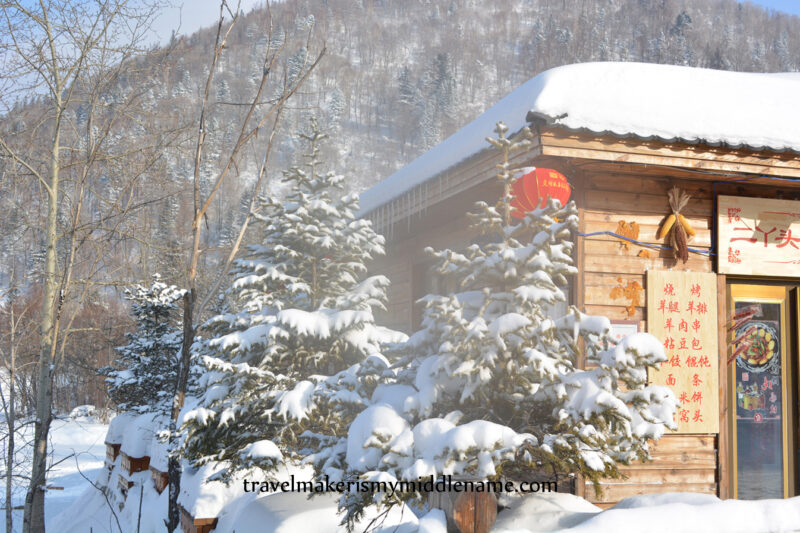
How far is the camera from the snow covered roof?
6285mm

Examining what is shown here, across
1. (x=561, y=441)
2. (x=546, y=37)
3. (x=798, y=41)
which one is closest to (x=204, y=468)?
(x=561, y=441)

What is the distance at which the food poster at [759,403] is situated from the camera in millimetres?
7148

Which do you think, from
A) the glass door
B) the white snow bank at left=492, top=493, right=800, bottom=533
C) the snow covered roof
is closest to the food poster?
the glass door

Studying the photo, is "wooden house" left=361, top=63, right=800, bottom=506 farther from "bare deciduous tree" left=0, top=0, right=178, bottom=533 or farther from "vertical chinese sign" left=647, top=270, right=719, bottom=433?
"bare deciduous tree" left=0, top=0, right=178, bottom=533

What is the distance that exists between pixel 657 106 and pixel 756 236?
6.03ft

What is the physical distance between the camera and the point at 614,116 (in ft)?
20.9

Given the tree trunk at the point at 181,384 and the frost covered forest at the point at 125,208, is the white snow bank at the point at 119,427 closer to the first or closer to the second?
the frost covered forest at the point at 125,208

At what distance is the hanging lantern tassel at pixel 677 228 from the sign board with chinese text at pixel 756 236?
0.42 meters

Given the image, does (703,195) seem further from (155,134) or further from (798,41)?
(798,41)

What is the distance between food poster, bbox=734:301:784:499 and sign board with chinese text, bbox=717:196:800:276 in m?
0.46

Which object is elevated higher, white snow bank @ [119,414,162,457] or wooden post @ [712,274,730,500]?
wooden post @ [712,274,730,500]

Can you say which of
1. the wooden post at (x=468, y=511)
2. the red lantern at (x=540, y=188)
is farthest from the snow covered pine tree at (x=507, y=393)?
the red lantern at (x=540, y=188)

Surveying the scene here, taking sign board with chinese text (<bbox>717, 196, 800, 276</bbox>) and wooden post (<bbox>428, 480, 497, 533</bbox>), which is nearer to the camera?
wooden post (<bbox>428, 480, 497, 533</bbox>)

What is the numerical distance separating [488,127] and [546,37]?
144 meters
